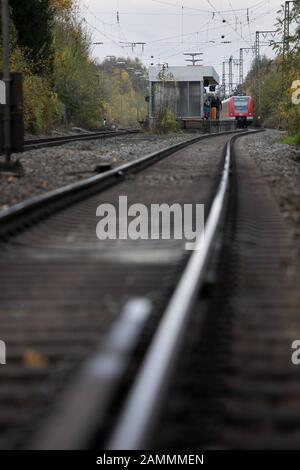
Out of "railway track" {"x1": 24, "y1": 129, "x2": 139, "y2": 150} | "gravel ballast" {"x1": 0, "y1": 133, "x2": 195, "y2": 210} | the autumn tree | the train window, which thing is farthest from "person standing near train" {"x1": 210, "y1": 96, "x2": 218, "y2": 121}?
"gravel ballast" {"x1": 0, "y1": 133, "x2": 195, "y2": 210}

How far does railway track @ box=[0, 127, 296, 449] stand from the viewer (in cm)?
253

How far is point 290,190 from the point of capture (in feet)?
40.5

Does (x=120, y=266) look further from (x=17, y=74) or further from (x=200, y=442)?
(x=17, y=74)

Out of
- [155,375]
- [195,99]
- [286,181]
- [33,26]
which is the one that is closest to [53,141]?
[33,26]

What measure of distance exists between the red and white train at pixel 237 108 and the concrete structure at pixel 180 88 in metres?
16.5

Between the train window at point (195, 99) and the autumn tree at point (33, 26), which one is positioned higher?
the autumn tree at point (33, 26)

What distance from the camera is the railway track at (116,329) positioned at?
2527mm

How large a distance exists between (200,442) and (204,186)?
9.91 metres

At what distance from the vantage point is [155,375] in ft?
9.33

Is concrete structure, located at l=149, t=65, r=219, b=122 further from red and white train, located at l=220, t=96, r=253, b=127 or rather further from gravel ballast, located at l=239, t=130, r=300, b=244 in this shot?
gravel ballast, located at l=239, t=130, r=300, b=244

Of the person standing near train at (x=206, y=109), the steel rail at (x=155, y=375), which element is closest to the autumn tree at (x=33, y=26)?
the person standing near train at (x=206, y=109)

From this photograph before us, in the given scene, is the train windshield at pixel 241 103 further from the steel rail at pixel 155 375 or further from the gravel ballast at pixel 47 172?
the steel rail at pixel 155 375

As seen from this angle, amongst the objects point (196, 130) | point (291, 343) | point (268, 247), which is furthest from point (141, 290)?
point (196, 130)

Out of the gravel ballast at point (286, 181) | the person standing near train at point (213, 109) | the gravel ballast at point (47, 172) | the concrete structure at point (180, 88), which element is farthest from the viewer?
the person standing near train at point (213, 109)
